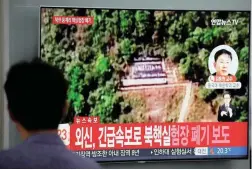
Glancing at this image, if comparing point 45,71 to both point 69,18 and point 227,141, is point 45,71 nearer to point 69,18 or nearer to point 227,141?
point 69,18

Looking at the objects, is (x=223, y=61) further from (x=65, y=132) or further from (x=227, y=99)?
(x=65, y=132)

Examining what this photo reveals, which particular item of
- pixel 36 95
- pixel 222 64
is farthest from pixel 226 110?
pixel 36 95

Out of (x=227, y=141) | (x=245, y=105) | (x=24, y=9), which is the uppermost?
(x=24, y=9)

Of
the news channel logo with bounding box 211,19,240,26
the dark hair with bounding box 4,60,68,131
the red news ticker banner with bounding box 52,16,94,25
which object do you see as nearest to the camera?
the dark hair with bounding box 4,60,68,131

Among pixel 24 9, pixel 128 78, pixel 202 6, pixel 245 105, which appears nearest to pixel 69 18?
pixel 24 9

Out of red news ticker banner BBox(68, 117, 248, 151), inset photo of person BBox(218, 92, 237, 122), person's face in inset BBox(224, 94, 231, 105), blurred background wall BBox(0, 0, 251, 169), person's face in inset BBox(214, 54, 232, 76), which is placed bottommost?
red news ticker banner BBox(68, 117, 248, 151)

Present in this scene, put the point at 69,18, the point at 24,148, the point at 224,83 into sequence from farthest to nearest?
the point at 224,83 < the point at 69,18 < the point at 24,148

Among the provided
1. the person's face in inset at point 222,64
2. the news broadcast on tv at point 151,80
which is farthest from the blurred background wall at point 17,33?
the person's face in inset at point 222,64

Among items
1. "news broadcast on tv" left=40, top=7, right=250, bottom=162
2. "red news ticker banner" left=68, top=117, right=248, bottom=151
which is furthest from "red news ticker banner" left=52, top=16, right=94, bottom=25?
"red news ticker banner" left=68, top=117, right=248, bottom=151

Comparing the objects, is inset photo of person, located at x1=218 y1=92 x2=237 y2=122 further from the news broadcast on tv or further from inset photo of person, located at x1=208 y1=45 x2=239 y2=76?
inset photo of person, located at x1=208 y1=45 x2=239 y2=76
